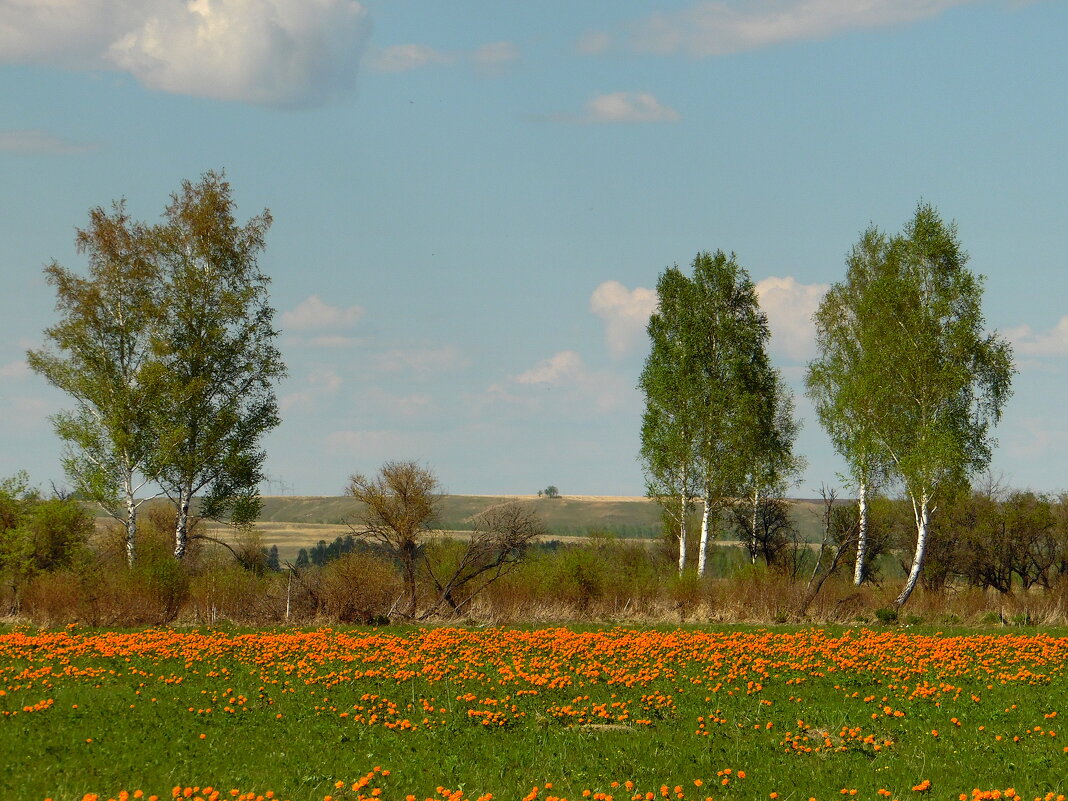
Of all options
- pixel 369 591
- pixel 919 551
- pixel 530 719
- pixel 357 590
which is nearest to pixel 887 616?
pixel 919 551

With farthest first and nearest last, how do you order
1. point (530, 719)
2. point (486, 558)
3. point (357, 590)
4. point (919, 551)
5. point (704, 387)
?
point (704, 387) → point (919, 551) → point (486, 558) → point (357, 590) → point (530, 719)

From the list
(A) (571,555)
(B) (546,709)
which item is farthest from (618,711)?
(A) (571,555)

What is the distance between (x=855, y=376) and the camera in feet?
134

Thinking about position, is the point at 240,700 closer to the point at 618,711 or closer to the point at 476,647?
the point at 618,711

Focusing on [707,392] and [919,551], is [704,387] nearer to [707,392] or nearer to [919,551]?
[707,392]


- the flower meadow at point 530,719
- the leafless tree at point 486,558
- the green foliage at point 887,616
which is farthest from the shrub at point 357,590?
the green foliage at point 887,616

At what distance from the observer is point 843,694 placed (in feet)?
55.8

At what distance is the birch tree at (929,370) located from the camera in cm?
3697

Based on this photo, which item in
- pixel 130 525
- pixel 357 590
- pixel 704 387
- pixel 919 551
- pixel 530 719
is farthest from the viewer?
pixel 704 387

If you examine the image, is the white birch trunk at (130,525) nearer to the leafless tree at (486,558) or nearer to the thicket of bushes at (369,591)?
the thicket of bushes at (369,591)

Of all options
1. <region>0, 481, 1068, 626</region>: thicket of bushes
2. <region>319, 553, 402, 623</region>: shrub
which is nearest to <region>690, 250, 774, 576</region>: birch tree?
<region>0, 481, 1068, 626</region>: thicket of bushes

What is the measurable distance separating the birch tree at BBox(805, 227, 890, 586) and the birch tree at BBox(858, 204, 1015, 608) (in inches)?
15.1

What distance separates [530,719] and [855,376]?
2980 cm

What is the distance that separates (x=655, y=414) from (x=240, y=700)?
3069 centimetres
